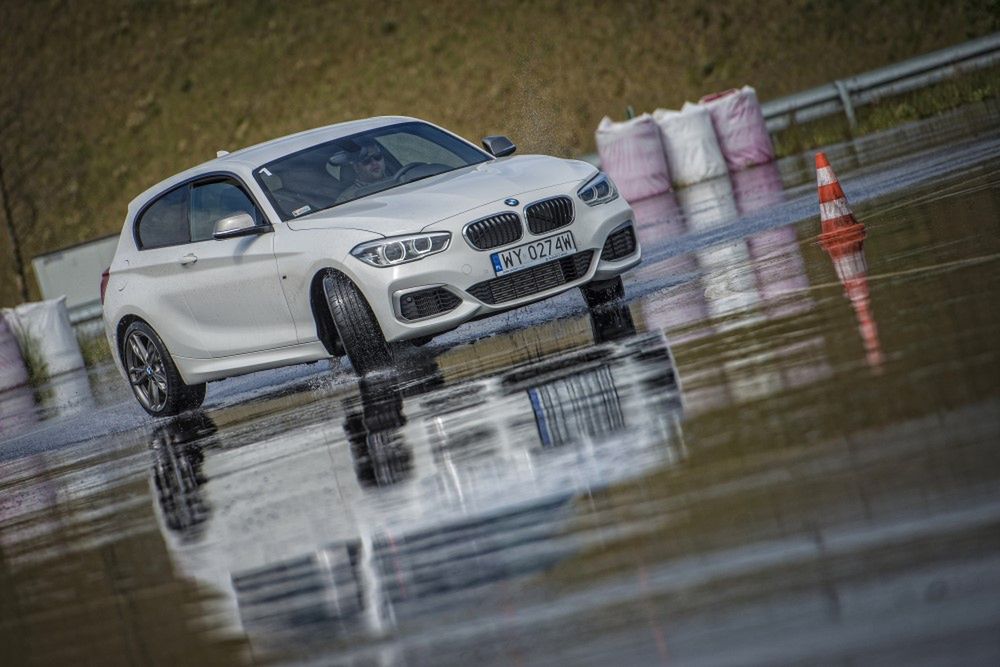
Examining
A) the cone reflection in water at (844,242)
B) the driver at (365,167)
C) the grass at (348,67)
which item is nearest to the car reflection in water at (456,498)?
the cone reflection in water at (844,242)

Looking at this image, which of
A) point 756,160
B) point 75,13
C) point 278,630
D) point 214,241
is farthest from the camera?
point 75,13

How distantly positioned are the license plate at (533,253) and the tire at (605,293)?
1.01 meters

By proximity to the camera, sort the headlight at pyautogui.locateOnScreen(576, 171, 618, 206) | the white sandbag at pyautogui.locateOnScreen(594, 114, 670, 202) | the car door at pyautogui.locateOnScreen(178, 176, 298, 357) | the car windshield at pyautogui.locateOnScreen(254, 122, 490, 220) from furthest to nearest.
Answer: the white sandbag at pyautogui.locateOnScreen(594, 114, 670, 202) < the car windshield at pyautogui.locateOnScreen(254, 122, 490, 220) < the car door at pyautogui.locateOnScreen(178, 176, 298, 357) < the headlight at pyautogui.locateOnScreen(576, 171, 618, 206)

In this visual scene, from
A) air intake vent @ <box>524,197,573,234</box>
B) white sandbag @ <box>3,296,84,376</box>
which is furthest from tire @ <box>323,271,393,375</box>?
white sandbag @ <box>3,296,84,376</box>

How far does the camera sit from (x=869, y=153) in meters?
20.8

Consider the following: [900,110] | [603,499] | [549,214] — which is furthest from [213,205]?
[900,110]

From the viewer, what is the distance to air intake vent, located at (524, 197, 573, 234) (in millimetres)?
10656

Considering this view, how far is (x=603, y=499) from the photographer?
546 centimetres

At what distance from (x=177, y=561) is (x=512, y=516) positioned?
1568 mm

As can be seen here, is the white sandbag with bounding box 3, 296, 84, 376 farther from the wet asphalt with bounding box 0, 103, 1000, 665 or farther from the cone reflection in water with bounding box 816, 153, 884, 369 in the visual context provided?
the cone reflection in water with bounding box 816, 153, 884, 369

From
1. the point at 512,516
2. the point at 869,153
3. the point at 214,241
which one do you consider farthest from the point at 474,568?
the point at 869,153

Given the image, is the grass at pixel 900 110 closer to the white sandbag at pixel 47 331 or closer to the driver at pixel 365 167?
the white sandbag at pixel 47 331

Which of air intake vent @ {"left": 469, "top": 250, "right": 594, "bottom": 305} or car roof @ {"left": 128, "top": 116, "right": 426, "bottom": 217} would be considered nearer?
air intake vent @ {"left": 469, "top": 250, "right": 594, "bottom": 305}

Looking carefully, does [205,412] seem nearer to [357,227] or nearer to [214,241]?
[214,241]
